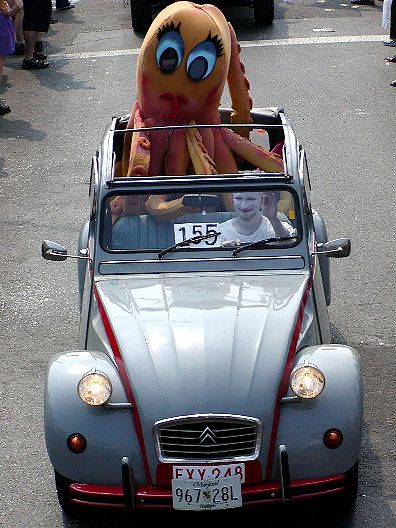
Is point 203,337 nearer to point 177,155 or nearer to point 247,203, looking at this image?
point 247,203

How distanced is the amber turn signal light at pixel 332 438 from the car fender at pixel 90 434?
2.93 feet

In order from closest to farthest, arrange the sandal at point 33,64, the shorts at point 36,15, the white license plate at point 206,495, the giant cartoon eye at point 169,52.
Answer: the white license plate at point 206,495 < the giant cartoon eye at point 169,52 < the shorts at point 36,15 < the sandal at point 33,64

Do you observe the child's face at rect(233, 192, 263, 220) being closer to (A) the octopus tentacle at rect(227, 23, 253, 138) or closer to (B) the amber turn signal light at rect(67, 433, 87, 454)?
(B) the amber turn signal light at rect(67, 433, 87, 454)

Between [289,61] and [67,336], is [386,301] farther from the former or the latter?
[289,61]

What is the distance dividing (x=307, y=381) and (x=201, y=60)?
3.46 metres

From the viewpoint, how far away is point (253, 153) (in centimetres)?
796

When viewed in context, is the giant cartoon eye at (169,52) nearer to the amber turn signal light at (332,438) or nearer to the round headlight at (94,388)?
the round headlight at (94,388)

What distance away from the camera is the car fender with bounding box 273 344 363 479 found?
5516mm

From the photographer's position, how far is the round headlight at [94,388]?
5.61 metres

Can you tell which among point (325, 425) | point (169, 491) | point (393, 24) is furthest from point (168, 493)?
point (393, 24)

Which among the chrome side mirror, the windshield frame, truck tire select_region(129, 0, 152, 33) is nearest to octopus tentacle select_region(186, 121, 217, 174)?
the windshield frame

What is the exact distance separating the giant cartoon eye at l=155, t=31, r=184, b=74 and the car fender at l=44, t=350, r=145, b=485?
129 inches

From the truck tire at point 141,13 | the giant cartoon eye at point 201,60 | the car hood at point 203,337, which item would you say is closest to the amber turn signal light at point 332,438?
the car hood at point 203,337

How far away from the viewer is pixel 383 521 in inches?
233
